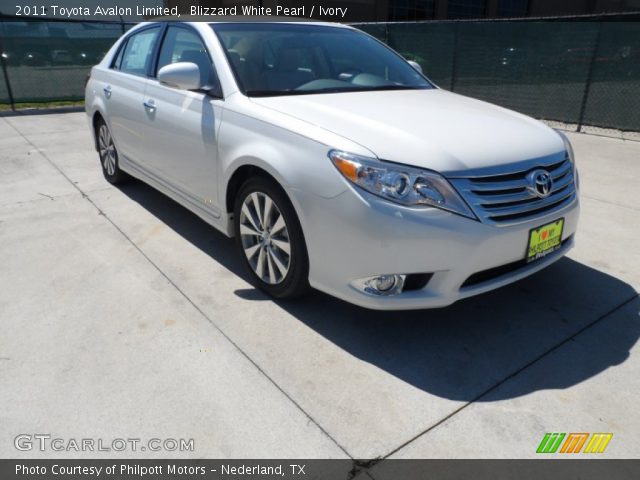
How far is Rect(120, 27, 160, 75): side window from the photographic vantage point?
4184mm

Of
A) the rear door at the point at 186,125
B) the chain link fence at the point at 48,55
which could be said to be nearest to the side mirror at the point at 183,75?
the rear door at the point at 186,125

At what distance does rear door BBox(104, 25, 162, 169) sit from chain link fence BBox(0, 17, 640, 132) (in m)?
7.33

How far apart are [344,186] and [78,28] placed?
12.0 m

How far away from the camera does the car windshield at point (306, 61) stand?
3.22 metres

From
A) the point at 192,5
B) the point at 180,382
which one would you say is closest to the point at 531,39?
the point at 180,382

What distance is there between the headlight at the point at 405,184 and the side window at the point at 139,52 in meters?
2.63

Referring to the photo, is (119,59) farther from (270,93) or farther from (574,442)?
(574,442)

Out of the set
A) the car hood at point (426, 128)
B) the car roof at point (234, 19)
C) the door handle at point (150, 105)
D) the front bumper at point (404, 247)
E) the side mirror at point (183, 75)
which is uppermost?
the car roof at point (234, 19)

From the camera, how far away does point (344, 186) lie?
2371 millimetres

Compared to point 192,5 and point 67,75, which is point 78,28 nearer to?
point 67,75

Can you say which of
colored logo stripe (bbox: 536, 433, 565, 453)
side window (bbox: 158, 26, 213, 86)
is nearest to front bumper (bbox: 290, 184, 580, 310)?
colored logo stripe (bbox: 536, 433, 565, 453)

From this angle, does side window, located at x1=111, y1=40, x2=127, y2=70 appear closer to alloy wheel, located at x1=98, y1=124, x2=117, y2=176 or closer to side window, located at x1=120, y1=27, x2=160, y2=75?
side window, located at x1=120, y1=27, x2=160, y2=75
